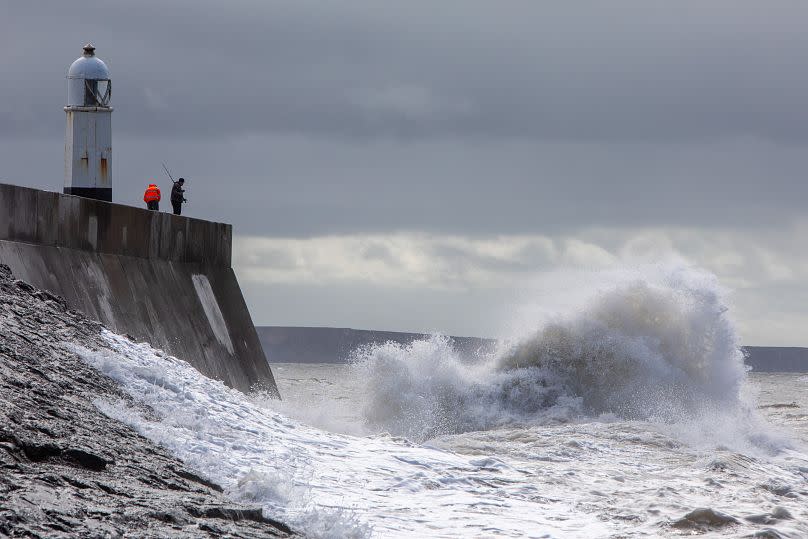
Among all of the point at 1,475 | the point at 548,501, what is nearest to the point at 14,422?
the point at 1,475

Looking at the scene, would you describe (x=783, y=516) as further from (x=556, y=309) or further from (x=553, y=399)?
(x=556, y=309)

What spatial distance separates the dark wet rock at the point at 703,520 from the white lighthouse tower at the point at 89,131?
8239mm

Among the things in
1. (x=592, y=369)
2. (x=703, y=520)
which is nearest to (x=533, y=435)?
(x=703, y=520)

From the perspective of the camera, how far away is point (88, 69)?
1341 cm

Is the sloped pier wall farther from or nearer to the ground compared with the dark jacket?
nearer to the ground

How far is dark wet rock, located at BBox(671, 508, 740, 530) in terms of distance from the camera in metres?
7.36

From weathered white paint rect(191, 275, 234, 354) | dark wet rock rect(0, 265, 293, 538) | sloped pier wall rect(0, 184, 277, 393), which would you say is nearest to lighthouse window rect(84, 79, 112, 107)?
sloped pier wall rect(0, 184, 277, 393)

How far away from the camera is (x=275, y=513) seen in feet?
19.7

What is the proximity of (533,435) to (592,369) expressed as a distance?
15.0 feet

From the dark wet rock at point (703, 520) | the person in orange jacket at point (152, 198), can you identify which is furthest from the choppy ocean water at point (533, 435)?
the person in orange jacket at point (152, 198)

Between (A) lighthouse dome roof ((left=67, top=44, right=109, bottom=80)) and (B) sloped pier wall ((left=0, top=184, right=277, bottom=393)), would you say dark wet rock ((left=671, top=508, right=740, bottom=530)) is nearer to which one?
(B) sloped pier wall ((left=0, top=184, right=277, bottom=393))

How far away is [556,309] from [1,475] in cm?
1282

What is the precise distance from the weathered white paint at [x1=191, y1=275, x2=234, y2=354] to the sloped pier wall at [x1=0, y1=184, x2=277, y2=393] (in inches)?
0.7

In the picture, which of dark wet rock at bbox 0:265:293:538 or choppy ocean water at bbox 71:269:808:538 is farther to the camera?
choppy ocean water at bbox 71:269:808:538
